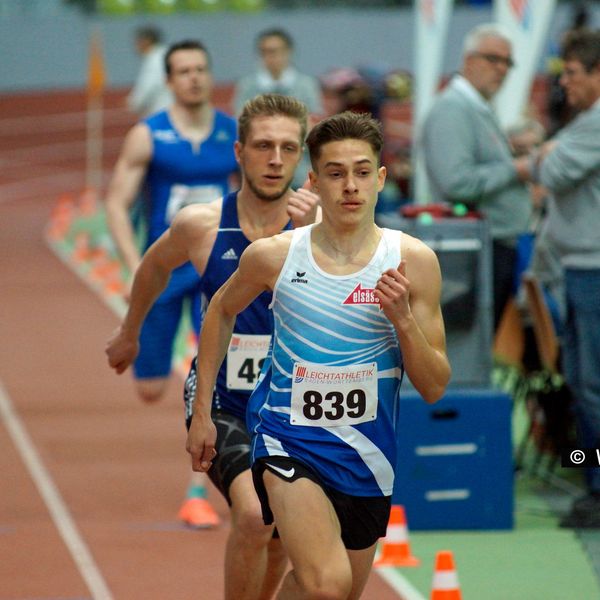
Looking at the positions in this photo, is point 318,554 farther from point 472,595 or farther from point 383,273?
point 472,595

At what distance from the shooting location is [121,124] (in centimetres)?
3462

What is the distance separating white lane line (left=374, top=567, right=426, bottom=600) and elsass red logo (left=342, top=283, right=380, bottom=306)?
234cm

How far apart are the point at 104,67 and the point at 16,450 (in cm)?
2619

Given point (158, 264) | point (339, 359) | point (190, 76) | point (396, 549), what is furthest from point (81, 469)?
point (339, 359)

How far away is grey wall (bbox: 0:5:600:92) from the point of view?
1344 inches

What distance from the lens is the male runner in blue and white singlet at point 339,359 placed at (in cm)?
488

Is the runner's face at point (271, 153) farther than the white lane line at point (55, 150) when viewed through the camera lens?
No

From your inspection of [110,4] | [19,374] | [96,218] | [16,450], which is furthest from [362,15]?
[16,450]

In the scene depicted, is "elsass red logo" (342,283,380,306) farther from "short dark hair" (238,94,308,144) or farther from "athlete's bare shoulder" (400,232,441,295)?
"short dark hair" (238,94,308,144)

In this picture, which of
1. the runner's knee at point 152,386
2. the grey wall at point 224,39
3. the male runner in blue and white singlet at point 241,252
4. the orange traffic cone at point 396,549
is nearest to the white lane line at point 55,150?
the grey wall at point 224,39

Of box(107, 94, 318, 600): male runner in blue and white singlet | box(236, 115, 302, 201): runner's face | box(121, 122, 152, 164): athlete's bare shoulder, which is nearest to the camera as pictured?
box(107, 94, 318, 600): male runner in blue and white singlet

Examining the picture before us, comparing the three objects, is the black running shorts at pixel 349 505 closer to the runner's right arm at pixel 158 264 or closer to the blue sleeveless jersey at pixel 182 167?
the runner's right arm at pixel 158 264

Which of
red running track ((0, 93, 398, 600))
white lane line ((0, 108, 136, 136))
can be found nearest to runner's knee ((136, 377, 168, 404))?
red running track ((0, 93, 398, 600))

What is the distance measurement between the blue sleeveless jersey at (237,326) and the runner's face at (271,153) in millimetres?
160
